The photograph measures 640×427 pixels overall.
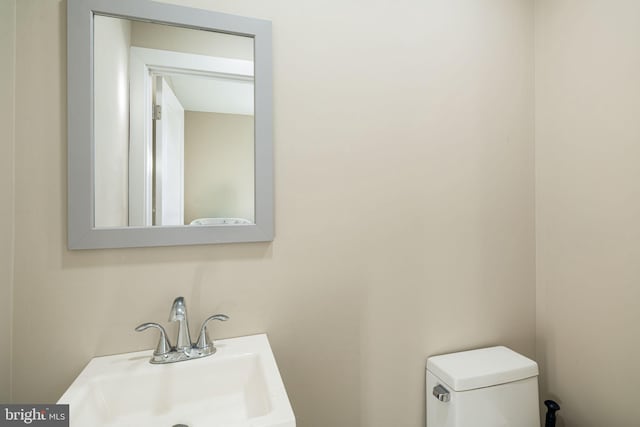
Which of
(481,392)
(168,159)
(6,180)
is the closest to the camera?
(6,180)

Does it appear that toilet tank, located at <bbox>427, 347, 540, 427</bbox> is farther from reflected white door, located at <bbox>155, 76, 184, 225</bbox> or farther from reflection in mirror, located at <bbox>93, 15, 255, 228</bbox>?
reflected white door, located at <bbox>155, 76, 184, 225</bbox>

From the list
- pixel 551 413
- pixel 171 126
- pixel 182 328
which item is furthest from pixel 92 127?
pixel 551 413

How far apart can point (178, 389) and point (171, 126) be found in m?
0.79

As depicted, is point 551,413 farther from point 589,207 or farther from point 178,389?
point 178,389

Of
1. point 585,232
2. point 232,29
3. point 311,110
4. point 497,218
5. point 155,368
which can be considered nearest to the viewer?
point 155,368

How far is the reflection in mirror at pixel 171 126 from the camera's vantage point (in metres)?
0.96

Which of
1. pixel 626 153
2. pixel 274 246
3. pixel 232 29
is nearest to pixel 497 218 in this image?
pixel 626 153

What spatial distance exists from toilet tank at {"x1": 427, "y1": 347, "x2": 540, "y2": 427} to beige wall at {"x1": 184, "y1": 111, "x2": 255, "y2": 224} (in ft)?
3.07

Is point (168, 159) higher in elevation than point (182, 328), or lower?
higher

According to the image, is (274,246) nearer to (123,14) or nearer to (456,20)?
(123,14)

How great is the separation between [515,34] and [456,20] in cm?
33

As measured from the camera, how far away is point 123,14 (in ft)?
3.11

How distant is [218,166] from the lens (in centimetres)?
106

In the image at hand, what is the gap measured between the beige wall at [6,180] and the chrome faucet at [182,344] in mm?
352
